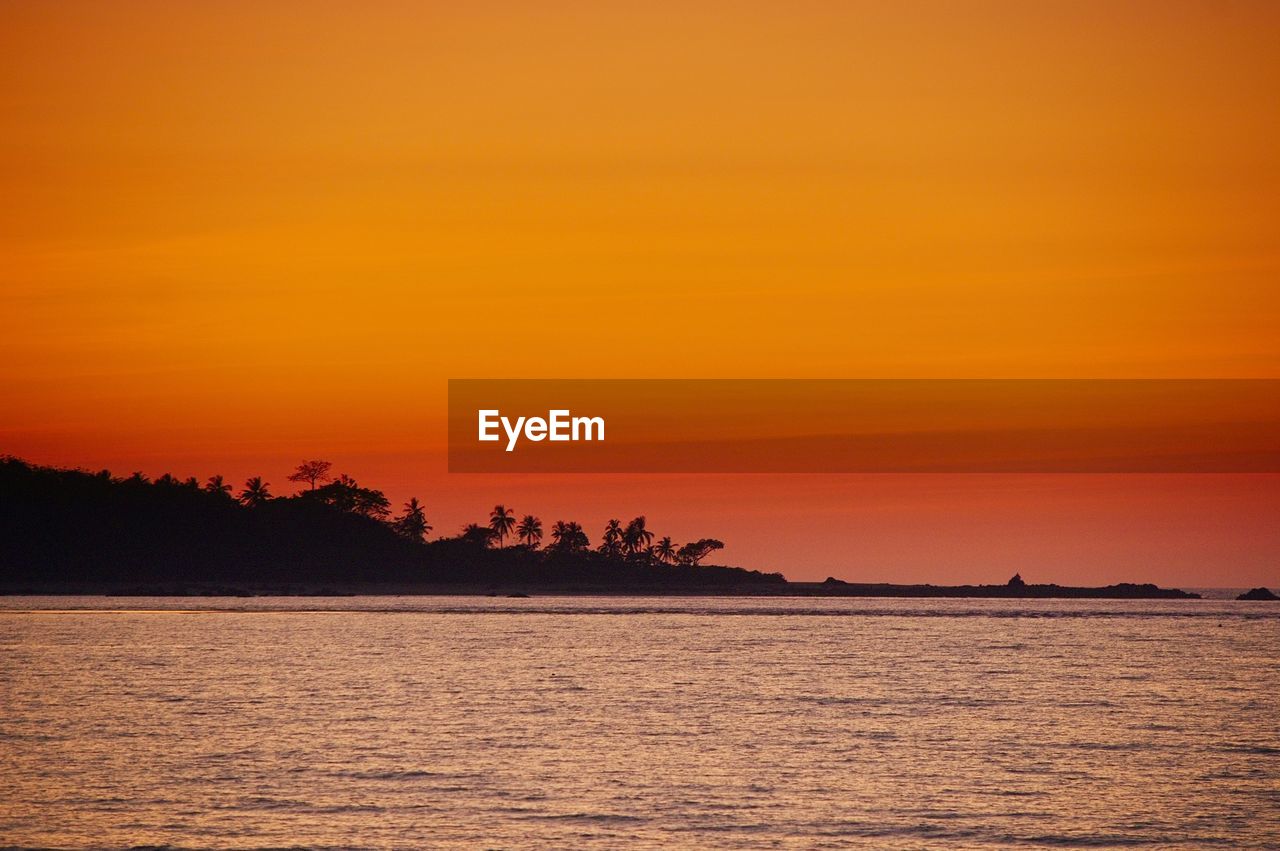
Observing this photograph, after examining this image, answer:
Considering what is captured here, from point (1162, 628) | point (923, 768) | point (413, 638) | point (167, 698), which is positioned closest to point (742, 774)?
point (923, 768)

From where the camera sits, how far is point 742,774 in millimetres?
45531

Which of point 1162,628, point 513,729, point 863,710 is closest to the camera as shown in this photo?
point 513,729

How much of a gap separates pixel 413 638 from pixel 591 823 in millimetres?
99676

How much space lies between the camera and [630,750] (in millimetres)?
50844

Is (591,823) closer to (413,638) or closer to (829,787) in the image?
(829,787)

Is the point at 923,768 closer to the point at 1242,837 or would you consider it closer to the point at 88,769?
the point at 1242,837

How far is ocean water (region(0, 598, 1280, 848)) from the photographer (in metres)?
36.5

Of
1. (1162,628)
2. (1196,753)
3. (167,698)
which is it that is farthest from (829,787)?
(1162,628)

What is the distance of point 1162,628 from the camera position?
171 meters

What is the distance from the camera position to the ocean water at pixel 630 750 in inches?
1436

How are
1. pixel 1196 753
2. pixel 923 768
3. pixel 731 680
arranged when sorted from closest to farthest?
pixel 923 768, pixel 1196 753, pixel 731 680

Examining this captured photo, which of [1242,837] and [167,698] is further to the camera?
[167,698]

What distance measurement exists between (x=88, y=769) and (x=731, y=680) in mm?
46207

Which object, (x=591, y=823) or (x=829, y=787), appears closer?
(x=591, y=823)
